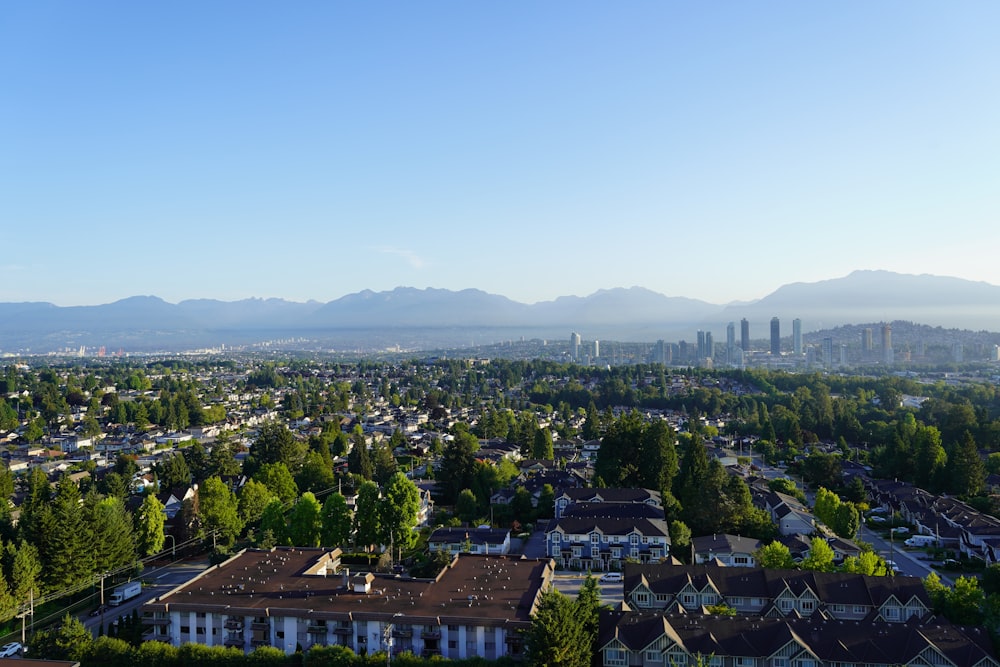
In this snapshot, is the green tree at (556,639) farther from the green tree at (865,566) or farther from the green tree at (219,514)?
the green tree at (219,514)

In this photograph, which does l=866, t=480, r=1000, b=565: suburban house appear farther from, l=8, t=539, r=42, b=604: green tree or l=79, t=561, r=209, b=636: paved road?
l=8, t=539, r=42, b=604: green tree

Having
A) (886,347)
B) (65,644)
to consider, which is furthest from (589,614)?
(886,347)

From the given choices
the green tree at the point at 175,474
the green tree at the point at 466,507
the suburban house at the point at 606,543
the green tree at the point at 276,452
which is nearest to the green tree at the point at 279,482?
the green tree at the point at 276,452

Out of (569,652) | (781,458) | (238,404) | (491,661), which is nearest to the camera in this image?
(569,652)

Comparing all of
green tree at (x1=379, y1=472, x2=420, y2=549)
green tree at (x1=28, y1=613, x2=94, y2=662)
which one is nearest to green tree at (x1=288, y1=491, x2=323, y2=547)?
green tree at (x1=379, y1=472, x2=420, y2=549)

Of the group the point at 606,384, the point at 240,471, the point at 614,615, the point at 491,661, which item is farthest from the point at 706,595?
the point at 606,384

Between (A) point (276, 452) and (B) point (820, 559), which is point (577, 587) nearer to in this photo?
(B) point (820, 559)

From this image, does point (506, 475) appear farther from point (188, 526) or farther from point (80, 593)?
point (80, 593)
